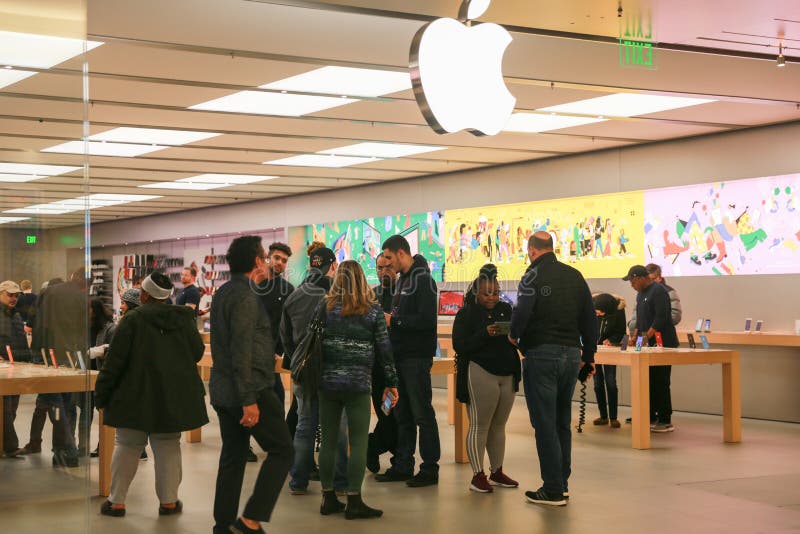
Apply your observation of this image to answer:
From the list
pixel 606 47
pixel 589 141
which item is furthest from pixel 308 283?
pixel 589 141

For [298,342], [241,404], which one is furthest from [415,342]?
[241,404]

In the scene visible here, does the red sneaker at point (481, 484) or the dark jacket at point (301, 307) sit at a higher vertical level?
the dark jacket at point (301, 307)

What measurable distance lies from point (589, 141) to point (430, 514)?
23.4ft

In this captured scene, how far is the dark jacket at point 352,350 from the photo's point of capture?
5.64m

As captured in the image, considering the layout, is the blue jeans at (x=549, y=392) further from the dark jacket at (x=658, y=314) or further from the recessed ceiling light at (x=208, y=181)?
the recessed ceiling light at (x=208, y=181)

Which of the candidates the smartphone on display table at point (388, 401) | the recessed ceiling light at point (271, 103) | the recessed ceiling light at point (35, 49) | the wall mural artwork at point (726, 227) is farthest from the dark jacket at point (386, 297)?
the wall mural artwork at point (726, 227)

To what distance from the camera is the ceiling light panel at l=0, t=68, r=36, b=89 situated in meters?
3.78

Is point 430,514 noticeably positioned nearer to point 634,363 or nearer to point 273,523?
point 273,523

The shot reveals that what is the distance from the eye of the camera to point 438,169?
14.7 meters

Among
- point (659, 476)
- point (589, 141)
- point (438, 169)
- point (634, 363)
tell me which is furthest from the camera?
point (438, 169)

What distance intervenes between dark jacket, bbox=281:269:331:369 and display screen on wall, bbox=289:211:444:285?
868 cm

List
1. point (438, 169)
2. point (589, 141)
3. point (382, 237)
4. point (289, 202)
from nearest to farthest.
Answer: point (589, 141) → point (438, 169) → point (382, 237) → point (289, 202)

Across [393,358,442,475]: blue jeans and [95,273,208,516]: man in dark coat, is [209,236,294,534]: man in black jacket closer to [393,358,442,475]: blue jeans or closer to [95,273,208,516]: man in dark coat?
[95,273,208,516]: man in dark coat

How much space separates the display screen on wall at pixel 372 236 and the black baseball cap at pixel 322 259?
27.8 ft
